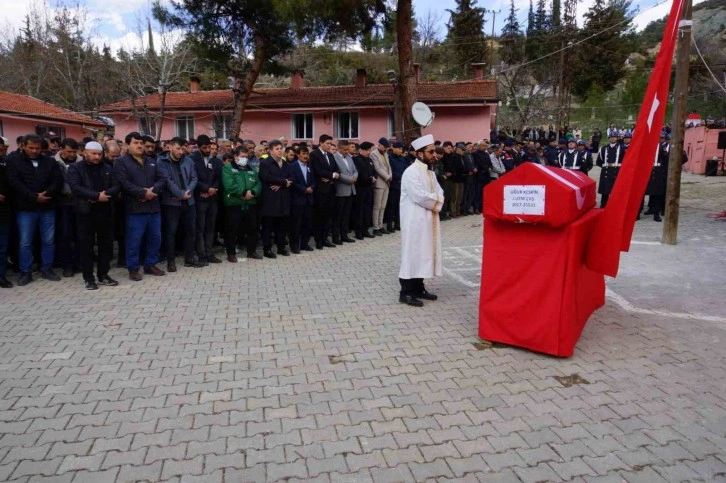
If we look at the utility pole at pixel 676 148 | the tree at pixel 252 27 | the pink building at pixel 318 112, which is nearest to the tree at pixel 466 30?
the pink building at pixel 318 112

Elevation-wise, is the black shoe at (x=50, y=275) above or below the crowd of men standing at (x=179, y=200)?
below

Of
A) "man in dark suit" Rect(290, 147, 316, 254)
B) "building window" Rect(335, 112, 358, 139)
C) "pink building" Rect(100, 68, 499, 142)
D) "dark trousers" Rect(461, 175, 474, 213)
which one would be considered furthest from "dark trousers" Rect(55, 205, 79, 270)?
"building window" Rect(335, 112, 358, 139)

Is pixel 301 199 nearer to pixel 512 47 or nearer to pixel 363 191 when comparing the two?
pixel 363 191

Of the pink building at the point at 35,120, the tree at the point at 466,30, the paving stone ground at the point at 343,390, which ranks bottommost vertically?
the paving stone ground at the point at 343,390

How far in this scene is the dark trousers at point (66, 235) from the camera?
7.97m

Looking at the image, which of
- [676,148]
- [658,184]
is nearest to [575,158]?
[658,184]

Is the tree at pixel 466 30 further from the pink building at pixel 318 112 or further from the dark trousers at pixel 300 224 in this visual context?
the dark trousers at pixel 300 224

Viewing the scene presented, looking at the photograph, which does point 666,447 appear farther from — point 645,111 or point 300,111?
point 300,111

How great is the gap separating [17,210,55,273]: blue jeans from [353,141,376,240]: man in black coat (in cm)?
566

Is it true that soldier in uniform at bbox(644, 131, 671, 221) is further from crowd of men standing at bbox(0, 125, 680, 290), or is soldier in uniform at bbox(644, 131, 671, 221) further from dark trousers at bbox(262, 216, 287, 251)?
dark trousers at bbox(262, 216, 287, 251)

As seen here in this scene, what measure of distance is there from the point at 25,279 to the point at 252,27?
16520 mm

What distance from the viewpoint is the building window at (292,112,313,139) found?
96.6ft

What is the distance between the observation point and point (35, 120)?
28516mm

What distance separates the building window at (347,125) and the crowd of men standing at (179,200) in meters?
16.2
